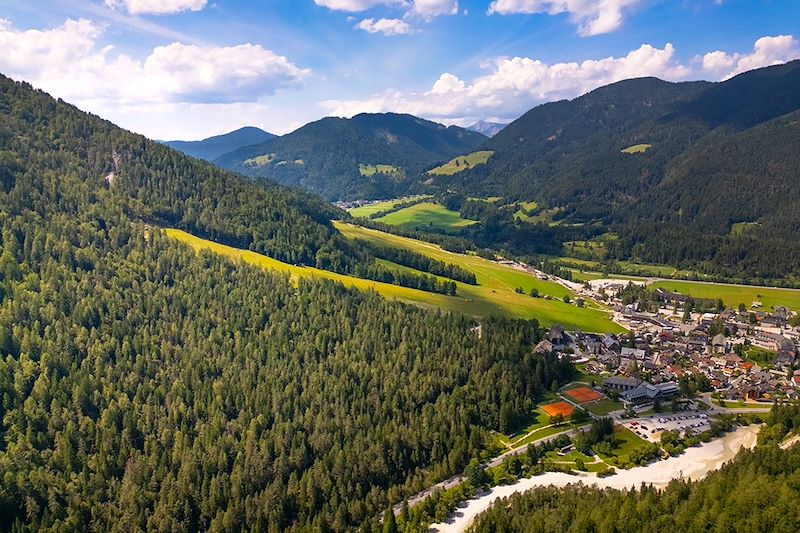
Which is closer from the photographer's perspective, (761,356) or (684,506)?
(684,506)

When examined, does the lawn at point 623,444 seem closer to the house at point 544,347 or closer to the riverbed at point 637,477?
the riverbed at point 637,477

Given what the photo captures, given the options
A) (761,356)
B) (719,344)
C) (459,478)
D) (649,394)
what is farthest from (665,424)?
(719,344)

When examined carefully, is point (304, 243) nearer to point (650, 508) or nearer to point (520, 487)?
point (520, 487)

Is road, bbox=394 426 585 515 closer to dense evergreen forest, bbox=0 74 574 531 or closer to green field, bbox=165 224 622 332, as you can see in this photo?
dense evergreen forest, bbox=0 74 574 531

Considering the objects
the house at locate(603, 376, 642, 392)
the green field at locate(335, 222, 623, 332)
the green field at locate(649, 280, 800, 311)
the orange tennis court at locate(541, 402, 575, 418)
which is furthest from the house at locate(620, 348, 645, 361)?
the green field at locate(649, 280, 800, 311)

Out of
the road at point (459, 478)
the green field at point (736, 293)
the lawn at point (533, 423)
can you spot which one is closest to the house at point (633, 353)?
the lawn at point (533, 423)

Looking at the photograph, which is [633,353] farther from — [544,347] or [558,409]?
[558,409]
